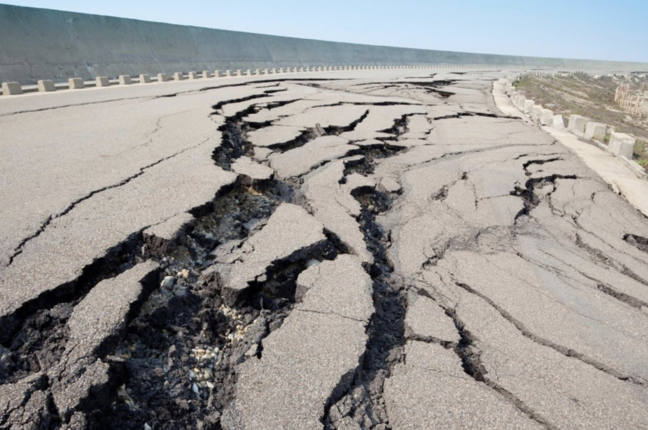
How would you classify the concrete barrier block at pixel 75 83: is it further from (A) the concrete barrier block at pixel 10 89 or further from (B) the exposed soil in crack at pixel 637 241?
(B) the exposed soil in crack at pixel 637 241

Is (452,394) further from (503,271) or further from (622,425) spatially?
(503,271)

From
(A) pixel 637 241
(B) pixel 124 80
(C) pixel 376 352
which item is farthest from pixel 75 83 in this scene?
(A) pixel 637 241

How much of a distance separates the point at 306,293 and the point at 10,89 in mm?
9846

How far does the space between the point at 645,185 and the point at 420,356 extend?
4559mm

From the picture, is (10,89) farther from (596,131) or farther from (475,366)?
(596,131)

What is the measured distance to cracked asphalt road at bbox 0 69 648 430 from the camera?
64.9 inches

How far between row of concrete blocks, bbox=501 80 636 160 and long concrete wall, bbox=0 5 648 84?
13.0 m

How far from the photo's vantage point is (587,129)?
7711mm

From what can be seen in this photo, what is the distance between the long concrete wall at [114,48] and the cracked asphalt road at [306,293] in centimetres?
1074

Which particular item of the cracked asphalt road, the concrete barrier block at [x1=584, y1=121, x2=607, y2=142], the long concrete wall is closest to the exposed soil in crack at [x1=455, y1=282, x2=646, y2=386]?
the cracked asphalt road

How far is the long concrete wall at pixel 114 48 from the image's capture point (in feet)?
42.1

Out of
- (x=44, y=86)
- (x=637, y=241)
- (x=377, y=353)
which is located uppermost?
(x=44, y=86)

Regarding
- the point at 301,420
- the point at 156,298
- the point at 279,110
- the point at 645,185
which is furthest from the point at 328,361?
the point at 279,110

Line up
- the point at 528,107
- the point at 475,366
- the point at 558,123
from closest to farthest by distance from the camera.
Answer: the point at 475,366
the point at 558,123
the point at 528,107
